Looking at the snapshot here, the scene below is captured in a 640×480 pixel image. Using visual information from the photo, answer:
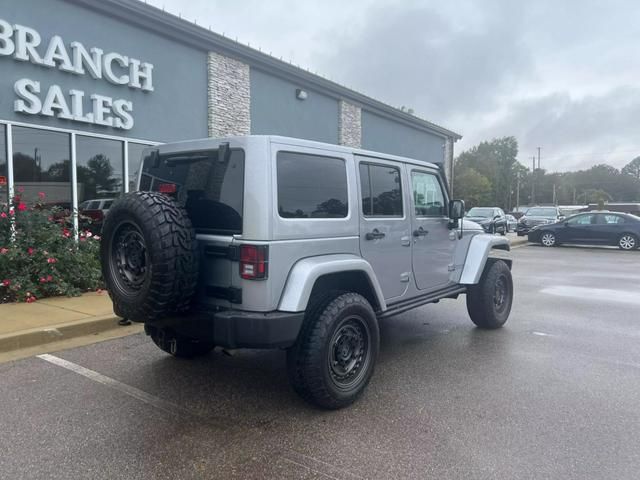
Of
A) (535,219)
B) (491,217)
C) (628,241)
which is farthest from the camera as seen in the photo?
(535,219)

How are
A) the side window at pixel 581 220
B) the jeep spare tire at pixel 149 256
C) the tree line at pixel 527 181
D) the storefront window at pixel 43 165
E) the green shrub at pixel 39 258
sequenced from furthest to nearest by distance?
the tree line at pixel 527 181 → the side window at pixel 581 220 → the storefront window at pixel 43 165 → the green shrub at pixel 39 258 → the jeep spare tire at pixel 149 256

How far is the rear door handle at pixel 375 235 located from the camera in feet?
14.0

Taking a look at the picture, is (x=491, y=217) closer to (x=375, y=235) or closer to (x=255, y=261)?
(x=375, y=235)

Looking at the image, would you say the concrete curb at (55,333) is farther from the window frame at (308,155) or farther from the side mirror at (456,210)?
the side mirror at (456,210)

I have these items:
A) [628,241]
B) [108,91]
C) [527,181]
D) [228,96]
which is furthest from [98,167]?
[527,181]

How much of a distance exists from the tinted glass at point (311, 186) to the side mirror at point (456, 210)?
6.00ft

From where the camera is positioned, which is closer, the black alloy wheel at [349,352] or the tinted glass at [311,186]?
the tinted glass at [311,186]

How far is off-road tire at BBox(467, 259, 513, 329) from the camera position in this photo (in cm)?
601

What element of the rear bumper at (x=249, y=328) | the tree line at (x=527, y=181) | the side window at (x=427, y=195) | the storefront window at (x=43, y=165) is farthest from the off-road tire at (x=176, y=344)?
the tree line at (x=527, y=181)

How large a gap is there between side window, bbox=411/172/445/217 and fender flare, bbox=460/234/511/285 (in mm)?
773

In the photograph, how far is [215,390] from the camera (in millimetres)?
4148

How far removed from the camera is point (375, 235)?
4344 millimetres

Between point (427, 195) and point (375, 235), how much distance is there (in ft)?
4.08

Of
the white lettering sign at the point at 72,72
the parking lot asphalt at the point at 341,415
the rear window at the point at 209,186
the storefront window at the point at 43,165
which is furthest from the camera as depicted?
the storefront window at the point at 43,165
